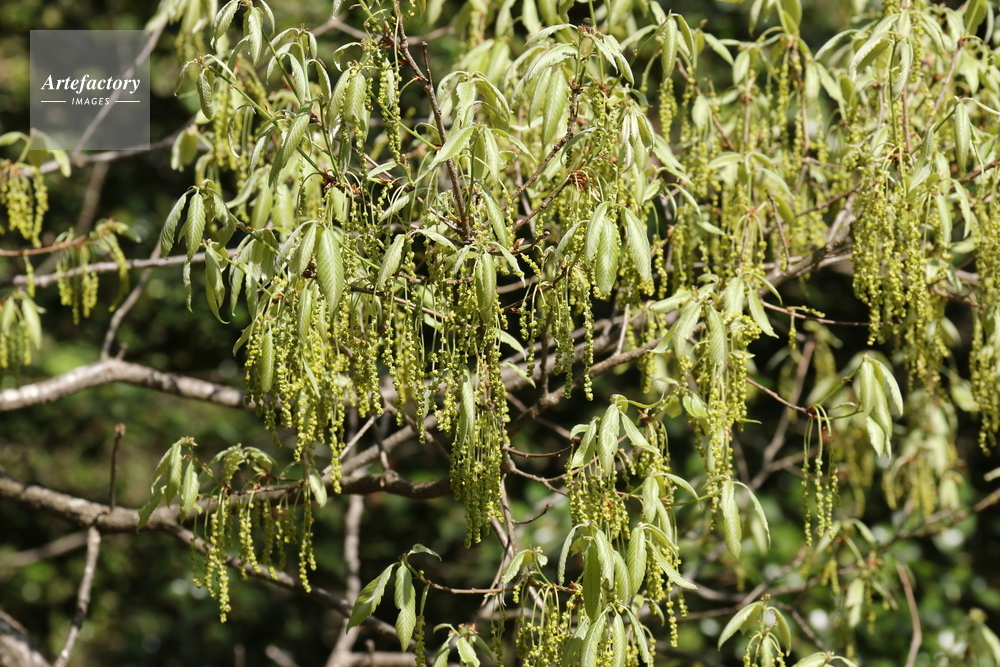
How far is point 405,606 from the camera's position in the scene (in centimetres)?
139

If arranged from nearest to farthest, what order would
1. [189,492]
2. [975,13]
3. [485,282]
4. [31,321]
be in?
[485,282] → [189,492] → [975,13] → [31,321]

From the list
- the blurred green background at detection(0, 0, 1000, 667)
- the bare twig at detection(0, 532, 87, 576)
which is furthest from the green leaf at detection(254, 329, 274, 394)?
the bare twig at detection(0, 532, 87, 576)

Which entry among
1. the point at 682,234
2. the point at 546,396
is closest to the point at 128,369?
the point at 546,396

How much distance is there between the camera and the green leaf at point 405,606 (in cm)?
136

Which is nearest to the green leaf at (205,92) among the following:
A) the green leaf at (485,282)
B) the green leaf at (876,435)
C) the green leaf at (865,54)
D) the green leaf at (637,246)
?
the green leaf at (485,282)

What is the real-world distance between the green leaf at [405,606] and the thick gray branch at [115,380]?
3.16ft

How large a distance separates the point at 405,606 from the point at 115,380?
133cm

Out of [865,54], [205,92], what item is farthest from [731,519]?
[205,92]

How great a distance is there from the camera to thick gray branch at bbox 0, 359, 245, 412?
7.43 ft

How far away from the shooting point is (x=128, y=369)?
2.36 m

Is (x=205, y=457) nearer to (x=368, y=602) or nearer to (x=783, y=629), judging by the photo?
(x=368, y=602)

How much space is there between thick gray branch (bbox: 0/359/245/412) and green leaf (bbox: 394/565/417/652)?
38.0 inches

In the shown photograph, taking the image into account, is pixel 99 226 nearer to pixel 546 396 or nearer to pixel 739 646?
pixel 546 396

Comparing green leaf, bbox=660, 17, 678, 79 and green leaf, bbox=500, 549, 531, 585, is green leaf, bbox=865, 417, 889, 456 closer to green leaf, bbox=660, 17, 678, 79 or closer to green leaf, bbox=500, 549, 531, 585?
green leaf, bbox=500, 549, 531, 585
